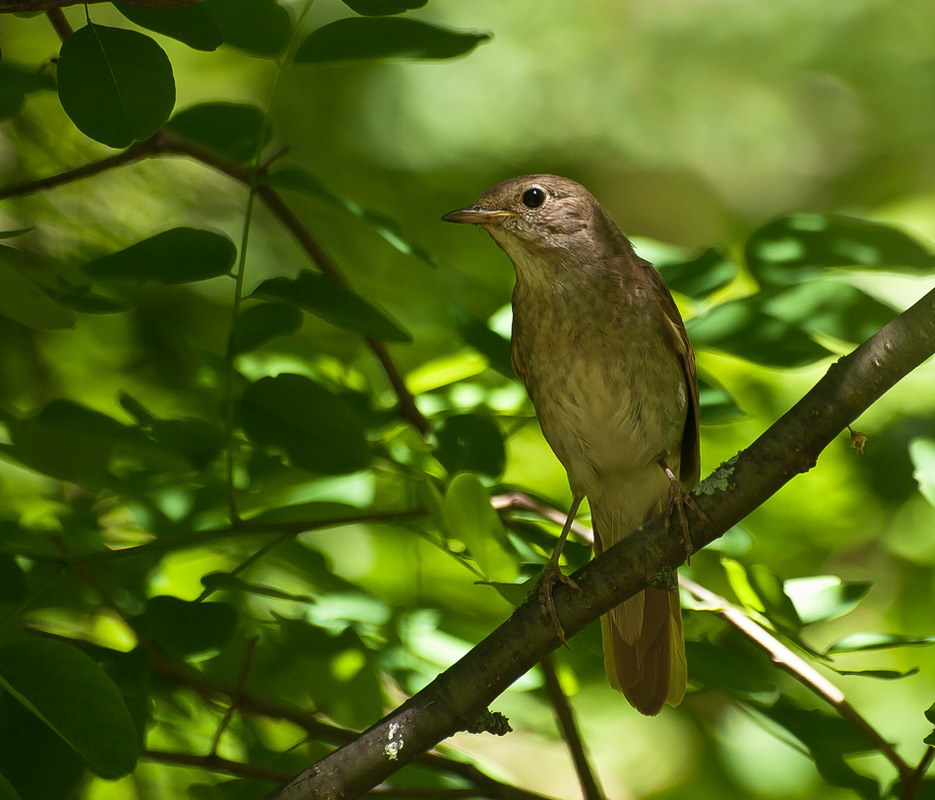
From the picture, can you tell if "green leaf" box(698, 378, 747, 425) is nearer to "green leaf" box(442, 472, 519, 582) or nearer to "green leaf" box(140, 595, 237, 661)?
"green leaf" box(442, 472, 519, 582)

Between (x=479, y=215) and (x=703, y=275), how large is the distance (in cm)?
61

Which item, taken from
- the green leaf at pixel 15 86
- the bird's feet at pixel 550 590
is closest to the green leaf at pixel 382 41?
the green leaf at pixel 15 86

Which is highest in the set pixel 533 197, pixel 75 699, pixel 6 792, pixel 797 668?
pixel 533 197

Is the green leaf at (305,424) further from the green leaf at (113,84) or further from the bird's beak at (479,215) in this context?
the bird's beak at (479,215)

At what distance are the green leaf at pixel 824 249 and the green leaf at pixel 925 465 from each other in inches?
14.2

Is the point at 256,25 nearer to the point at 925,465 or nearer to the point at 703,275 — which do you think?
the point at 703,275

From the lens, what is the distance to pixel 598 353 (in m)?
2.72

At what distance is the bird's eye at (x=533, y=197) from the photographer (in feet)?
9.46

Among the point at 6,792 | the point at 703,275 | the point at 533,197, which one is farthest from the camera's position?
the point at 533,197

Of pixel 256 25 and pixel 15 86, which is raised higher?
pixel 256 25

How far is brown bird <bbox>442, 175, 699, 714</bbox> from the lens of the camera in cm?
267

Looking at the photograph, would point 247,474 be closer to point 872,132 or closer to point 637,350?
point 637,350

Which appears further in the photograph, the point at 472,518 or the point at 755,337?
the point at 755,337

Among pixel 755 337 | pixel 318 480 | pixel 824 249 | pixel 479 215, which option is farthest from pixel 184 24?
pixel 824 249
